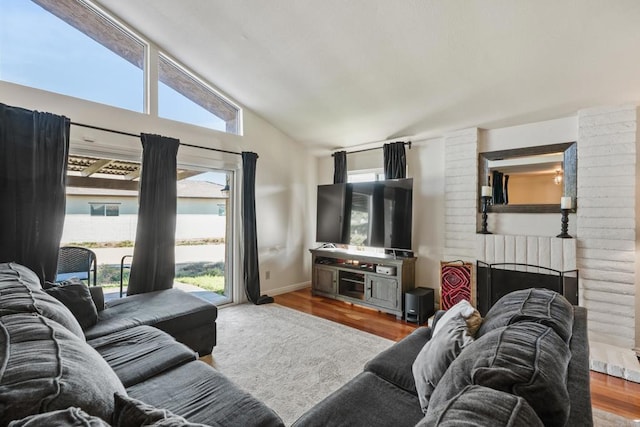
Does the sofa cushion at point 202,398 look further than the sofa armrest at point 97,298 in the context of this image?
No

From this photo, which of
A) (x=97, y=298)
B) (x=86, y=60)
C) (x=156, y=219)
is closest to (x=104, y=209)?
(x=156, y=219)

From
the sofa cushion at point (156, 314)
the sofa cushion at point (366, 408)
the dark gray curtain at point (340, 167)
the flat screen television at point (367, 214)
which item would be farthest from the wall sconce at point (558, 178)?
the sofa cushion at point (156, 314)

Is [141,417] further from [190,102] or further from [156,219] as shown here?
[190,102]

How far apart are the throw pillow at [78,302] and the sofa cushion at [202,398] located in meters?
1.01

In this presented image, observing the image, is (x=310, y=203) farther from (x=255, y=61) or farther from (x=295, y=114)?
(x=255, y=61)

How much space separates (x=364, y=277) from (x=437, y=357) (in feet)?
9.07

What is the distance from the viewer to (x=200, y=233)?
414 centimetres

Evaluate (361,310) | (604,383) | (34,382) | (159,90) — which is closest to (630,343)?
(604,383)

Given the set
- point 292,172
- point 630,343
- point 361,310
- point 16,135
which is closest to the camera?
point 16,135

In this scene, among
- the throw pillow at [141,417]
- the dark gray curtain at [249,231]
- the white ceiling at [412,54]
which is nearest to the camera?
the throw pillow at [141,417]

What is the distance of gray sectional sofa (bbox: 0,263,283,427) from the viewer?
0.78 m

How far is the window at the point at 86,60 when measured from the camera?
9.15 feet

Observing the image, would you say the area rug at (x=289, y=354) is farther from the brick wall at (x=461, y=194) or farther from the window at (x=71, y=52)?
the window at (x=71, y=52)

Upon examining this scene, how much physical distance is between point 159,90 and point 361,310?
3.64 meters
